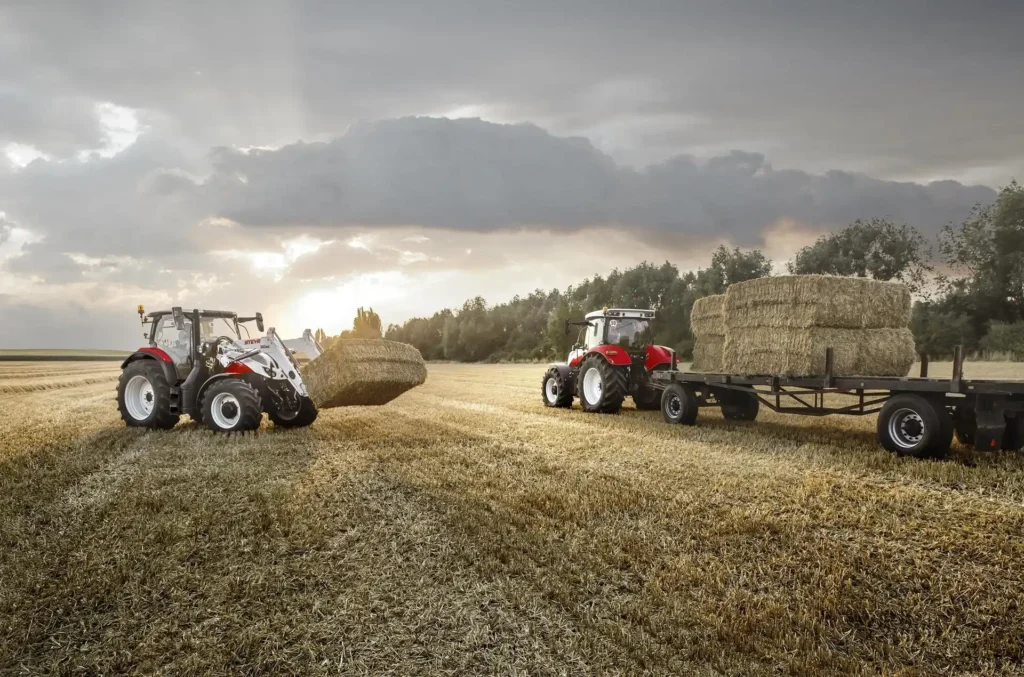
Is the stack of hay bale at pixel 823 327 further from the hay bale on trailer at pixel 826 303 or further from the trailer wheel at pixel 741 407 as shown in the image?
the trailer wheel at pixel 741 407

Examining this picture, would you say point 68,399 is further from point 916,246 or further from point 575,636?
point 916,246

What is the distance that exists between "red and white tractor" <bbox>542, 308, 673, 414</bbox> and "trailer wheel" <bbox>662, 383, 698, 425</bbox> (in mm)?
871

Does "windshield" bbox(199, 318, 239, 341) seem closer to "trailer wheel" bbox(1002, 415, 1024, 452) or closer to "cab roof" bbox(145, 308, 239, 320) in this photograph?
"cab roof" bbox(145, 308, 239, 320)

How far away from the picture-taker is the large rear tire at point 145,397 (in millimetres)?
11219

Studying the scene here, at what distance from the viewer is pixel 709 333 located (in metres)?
13.6

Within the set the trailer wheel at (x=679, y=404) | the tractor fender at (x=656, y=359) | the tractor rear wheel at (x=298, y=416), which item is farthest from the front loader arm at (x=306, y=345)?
the tractor fender at (x=656, y=359)

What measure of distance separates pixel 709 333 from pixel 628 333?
1569 millimetres

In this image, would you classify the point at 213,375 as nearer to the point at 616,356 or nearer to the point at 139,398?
the point at 139,398

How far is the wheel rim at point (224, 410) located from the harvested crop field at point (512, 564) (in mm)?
1467

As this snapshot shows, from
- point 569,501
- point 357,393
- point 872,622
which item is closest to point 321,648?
point 569,501

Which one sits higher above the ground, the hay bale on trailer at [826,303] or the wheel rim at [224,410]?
the hay bale on trailer at [826,303]

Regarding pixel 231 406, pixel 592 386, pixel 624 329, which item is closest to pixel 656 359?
pixel 624 329

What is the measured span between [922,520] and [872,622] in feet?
6.53

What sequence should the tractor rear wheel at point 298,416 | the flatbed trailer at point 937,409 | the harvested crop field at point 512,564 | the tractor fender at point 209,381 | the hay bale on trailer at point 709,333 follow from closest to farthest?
the harvested crop field at point 512,564, the flatbed trailer at point 937,409, the tractor fender at point 209,381, the tractor rear wheel at point 298,416, the hay bale on trailer at point 709,333
